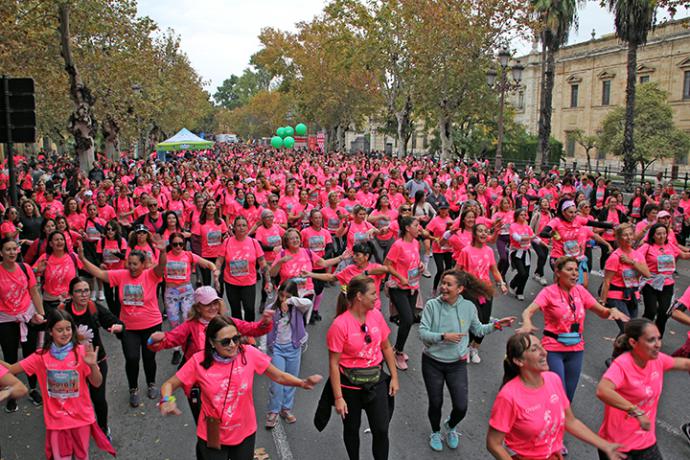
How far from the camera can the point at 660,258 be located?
6.96 metres

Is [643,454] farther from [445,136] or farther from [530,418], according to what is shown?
[445,136]

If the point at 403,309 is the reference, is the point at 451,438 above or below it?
below

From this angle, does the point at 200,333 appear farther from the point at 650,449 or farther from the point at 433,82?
the point at 433,82

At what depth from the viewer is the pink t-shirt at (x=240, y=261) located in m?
6.98

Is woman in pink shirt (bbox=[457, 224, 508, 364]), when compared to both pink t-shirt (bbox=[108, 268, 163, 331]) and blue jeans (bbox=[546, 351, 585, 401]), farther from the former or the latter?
pink t-shirt (bbox=[108, 268, 163, 331])

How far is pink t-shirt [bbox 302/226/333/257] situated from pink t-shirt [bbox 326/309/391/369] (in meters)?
3.74

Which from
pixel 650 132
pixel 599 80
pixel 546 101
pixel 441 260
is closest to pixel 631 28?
pixel 546 101

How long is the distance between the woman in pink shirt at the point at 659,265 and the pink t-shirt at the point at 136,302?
5643 millimetres

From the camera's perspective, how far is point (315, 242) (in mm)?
8117

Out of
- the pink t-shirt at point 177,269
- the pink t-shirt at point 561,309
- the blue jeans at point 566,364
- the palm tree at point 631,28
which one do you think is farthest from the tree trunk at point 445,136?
the blue jeans at point 566,364

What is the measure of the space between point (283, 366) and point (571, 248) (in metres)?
4.97

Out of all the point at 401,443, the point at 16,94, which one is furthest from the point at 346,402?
the point at 16,94

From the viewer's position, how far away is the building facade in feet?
129

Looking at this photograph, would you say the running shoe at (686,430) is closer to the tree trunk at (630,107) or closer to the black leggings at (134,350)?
the black leggings at (134,350)
